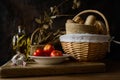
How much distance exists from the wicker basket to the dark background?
0.28 meters

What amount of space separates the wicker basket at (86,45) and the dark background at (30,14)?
278mm

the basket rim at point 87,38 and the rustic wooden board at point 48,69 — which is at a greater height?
the basket rim at point 87,38

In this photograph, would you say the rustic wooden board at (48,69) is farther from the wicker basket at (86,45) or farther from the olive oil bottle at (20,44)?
the olive oil bottle at (20,44)

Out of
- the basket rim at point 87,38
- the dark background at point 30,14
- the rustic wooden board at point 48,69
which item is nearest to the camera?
the rustic wooden board at point 48,69

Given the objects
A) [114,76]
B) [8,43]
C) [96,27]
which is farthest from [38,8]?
[114,76]

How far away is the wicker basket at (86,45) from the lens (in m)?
1.02

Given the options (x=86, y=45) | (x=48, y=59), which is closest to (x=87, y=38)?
(x=86, y=45)

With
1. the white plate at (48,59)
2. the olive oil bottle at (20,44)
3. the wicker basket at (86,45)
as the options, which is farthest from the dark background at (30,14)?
the white plate at (48,59)

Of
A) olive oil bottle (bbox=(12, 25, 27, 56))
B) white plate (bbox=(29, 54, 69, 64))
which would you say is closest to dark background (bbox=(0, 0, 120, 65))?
olive oil bottle (bbox=(12, 25, 27, 56))

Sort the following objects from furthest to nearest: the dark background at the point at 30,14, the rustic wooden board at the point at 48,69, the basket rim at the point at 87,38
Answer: the dark background at the point at 30,14 < the basket rim at the point at 87,38 < the rustic wooden board at the point at 48,69

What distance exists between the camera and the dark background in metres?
1.29

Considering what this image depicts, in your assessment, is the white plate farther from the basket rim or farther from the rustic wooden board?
the basket rim

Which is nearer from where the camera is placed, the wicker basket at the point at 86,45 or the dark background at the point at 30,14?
the wicker basket at the point at 86,45

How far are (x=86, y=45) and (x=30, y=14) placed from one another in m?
0.45
